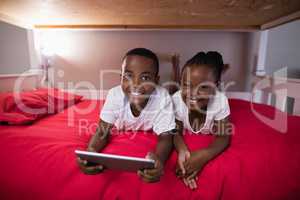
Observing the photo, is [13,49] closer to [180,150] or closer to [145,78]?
[145,78]

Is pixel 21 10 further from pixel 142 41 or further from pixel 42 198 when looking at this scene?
pixel 42 198

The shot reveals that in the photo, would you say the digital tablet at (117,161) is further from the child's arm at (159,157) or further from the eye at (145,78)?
the eye at (145,78)

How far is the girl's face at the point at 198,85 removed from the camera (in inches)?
24.1

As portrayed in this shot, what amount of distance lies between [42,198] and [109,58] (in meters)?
1.10

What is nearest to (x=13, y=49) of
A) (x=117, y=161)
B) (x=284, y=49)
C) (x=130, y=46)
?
(x=130, y=46)

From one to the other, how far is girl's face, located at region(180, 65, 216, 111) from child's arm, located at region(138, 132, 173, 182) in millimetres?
140

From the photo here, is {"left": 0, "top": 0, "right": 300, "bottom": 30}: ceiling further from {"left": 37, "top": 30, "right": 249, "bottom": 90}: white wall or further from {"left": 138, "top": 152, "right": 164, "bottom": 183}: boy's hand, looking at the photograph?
{"left": 138, "top": 152, "right": 164, "bottom": 183}: boy's hand

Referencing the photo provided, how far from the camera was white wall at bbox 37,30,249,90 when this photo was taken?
137 cm

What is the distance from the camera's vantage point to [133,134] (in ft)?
2.20

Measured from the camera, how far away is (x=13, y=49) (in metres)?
1.16

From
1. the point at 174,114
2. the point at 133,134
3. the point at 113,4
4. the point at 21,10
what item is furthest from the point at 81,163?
the point at 21,10

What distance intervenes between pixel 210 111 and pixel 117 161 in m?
0.38

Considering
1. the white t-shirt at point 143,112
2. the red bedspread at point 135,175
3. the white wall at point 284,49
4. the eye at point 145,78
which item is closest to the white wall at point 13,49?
the red bedspread at point 135,175

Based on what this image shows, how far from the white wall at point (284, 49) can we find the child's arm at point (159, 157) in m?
1.26
